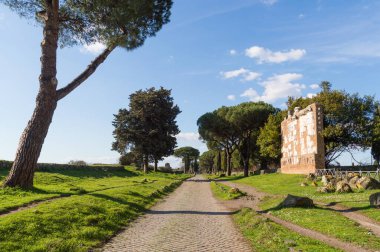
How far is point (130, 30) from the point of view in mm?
25203

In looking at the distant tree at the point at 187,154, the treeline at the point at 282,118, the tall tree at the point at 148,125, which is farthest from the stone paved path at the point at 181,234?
the distant tree at the point at 187,154

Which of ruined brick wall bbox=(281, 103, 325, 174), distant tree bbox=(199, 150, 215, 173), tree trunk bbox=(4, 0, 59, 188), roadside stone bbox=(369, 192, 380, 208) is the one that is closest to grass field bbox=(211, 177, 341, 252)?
roadside stone bbox=(369, 192, 380, 208)

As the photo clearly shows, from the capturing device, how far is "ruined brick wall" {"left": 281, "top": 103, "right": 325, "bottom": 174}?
1609 inches

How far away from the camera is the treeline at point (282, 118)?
4616 centimetres

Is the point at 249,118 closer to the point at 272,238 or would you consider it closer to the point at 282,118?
the point at 282,118

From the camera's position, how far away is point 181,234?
12688 millimetres

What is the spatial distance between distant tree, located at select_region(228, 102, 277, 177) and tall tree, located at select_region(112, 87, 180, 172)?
1068 cm

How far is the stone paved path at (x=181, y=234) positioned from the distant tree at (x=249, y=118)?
50100 mm

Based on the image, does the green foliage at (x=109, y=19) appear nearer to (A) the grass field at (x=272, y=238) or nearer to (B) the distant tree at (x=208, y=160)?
(A) the grass field at (x=272, y=238)

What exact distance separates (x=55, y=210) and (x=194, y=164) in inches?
6435

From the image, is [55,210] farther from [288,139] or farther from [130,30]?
[288,139]

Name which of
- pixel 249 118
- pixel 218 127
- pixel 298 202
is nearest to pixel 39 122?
pixel 298 202

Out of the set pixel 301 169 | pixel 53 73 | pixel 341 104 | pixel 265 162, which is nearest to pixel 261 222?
pixel 53 73

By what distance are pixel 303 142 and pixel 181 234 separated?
115 ft
